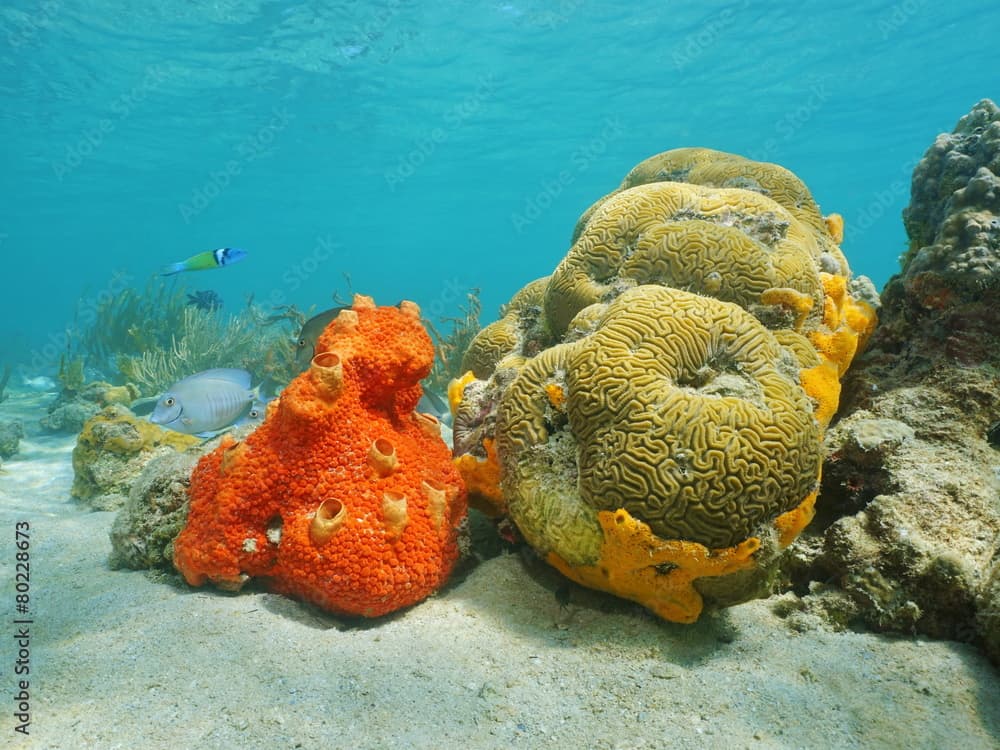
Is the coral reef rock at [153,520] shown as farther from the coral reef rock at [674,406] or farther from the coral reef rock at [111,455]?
the coral reef rock at [111,455]

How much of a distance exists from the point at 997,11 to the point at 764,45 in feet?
26.6

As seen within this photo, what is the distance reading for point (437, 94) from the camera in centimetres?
3006

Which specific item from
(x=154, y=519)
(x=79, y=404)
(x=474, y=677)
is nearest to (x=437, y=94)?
(x=79, y=404)

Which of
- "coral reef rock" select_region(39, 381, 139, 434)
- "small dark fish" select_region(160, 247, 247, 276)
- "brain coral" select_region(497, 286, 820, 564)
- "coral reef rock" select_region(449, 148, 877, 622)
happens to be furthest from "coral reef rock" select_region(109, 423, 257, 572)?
"coral reef rock" select_region(39, 381, 139, 434)

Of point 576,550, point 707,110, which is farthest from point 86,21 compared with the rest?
point 707,110

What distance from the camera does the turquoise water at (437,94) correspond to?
71.7 ft

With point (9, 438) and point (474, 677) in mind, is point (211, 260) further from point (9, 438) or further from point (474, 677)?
point (474, 677)

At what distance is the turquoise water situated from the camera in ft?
71.7

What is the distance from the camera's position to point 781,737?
7.19ft

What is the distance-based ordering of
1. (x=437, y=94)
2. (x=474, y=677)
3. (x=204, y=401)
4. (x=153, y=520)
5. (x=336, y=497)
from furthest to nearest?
1. (x=437, y=94)
2. (x=204, y=401)
3. (x=153, y=520)
4. (x=336, y=497)
5. (x=474, y=677)

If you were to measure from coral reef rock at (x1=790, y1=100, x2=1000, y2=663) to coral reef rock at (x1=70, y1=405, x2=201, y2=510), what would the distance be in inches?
220

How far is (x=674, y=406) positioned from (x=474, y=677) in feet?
4.87

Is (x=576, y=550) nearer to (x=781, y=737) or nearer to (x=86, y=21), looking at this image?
(x=781, y=737)

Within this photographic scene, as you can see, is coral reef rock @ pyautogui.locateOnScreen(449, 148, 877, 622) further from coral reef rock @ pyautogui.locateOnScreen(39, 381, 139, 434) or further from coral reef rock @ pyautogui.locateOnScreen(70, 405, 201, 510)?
coral reef rock @ pyautogui.locateOnScreen(39, 381, 139, 434)
